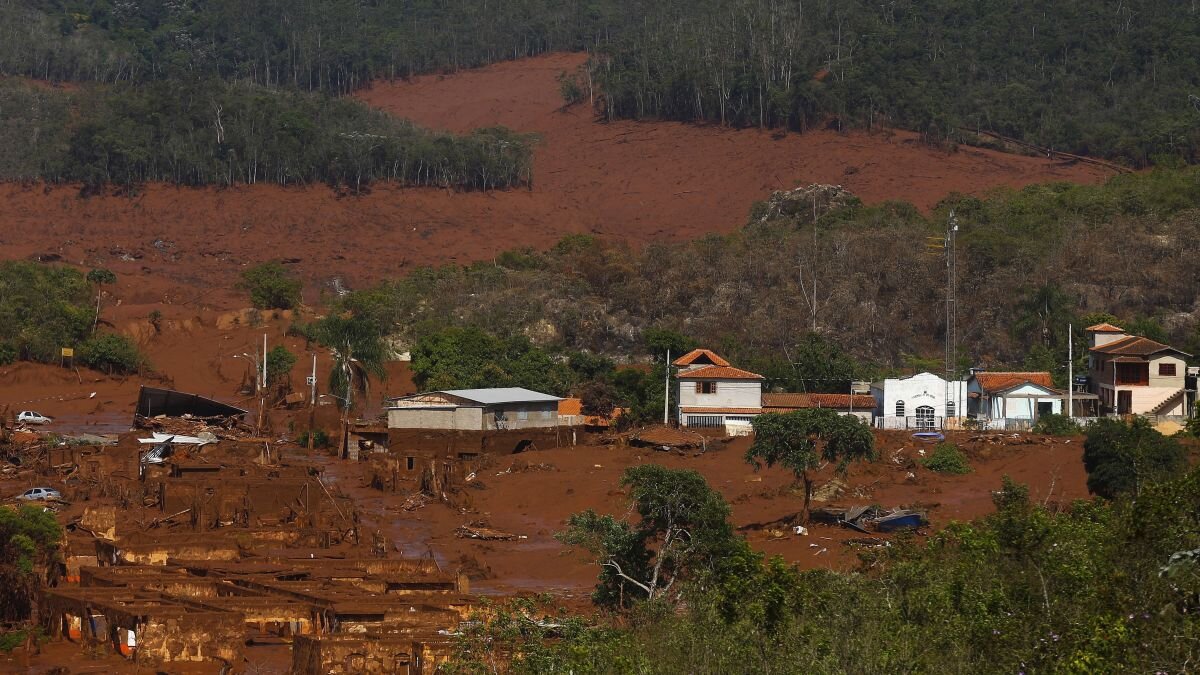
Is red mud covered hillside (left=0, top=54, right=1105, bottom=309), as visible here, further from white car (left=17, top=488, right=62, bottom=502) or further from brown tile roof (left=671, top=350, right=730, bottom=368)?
white car (left=17, top=488, right=62, bottom=502)

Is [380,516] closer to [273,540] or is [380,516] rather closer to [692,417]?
[273,540]

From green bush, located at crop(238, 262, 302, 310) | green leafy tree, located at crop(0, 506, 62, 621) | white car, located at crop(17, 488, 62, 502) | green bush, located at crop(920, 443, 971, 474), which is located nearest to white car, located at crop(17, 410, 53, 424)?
white car, located at crop(17, 488, 62, 502)

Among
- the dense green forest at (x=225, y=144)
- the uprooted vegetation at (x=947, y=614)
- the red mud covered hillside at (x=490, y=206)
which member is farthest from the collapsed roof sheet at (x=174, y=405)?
the dense green forest at (x=225, y=144)

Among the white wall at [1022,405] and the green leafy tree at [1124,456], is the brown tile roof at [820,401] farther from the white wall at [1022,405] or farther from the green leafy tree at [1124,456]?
the green leafy tree at [1124,456]

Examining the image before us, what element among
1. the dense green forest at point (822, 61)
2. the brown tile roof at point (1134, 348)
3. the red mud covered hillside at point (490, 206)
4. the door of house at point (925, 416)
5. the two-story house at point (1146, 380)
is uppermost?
the dense green forest at point (822, 61)

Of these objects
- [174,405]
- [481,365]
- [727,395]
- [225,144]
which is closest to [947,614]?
[727,395]
